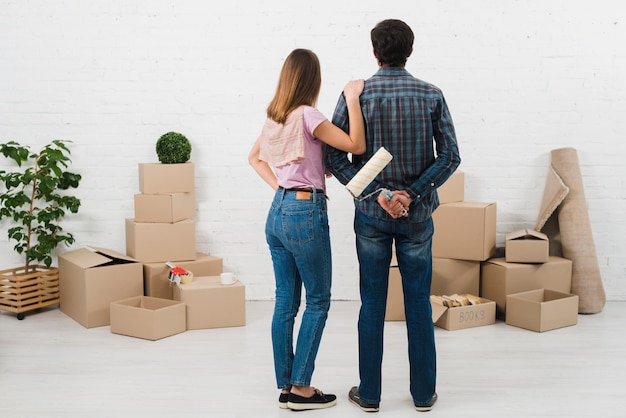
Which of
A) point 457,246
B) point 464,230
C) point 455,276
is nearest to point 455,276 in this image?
point 455,276

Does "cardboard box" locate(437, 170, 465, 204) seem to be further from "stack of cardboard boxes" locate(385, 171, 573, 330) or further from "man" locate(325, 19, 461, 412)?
"man" locate(325, 19, 461, 412)

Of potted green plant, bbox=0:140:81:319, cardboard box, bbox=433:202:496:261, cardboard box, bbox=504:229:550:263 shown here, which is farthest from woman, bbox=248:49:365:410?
potted green plant, bbox=0:140:81:319

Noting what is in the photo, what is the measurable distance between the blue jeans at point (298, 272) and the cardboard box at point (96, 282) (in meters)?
1.59

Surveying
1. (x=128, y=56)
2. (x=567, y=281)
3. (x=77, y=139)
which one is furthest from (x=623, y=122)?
(x=77, y=139)

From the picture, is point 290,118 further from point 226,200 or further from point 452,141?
point 226,200

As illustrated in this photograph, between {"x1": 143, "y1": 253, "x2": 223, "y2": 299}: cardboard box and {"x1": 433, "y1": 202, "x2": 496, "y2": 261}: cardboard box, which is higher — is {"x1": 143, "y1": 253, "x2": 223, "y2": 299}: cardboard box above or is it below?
below

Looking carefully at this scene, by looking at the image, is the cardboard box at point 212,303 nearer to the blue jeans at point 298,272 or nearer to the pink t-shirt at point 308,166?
the blue jeans at point 298,272

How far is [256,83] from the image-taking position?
14.9 ft

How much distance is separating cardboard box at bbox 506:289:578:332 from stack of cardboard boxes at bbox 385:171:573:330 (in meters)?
0.06

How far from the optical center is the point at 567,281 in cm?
429

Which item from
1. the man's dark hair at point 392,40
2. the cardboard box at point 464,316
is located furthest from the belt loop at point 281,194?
the cardboard box at point 464,316

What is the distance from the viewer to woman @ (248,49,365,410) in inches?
101

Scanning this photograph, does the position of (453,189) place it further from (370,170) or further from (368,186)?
(370,170)

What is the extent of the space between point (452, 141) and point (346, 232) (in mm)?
2118
